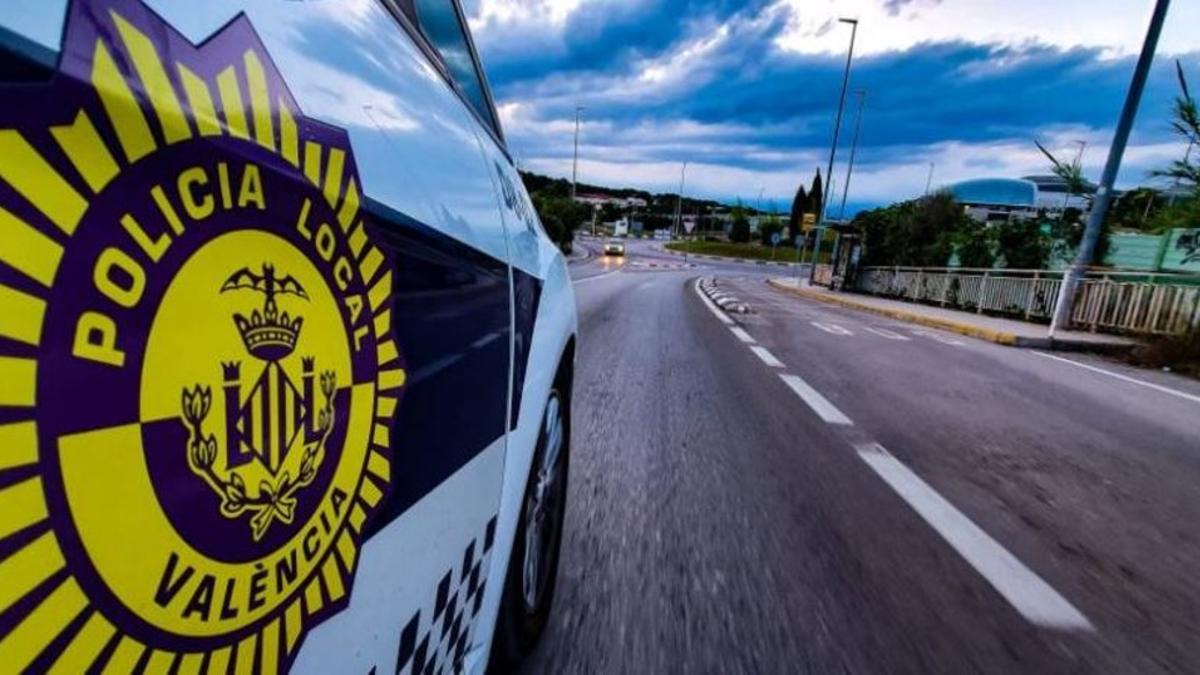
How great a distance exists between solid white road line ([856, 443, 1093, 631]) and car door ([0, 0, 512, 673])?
2220 mm

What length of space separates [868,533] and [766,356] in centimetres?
505

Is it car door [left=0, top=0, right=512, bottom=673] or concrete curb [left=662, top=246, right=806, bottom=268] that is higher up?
car door [left=0, top=0, right=512, bottom=673]

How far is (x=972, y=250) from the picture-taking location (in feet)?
75.2

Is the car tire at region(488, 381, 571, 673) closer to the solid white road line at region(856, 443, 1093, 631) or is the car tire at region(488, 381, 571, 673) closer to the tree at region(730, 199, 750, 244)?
the solid white road line at region(856, 443, 1093, 631)

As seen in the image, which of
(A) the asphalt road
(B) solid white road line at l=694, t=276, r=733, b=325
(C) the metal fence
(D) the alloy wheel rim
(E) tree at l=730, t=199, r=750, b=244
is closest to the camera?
(D) the alloy wheel rim

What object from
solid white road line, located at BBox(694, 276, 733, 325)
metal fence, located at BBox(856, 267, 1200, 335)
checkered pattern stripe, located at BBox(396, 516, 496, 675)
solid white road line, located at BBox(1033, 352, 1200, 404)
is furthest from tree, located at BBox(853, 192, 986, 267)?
checkered pattern stripe, located at BBox(396, 516, 496, 675)

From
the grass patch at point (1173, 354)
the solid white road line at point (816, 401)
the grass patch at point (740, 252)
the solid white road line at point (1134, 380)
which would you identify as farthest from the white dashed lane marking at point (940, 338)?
the grass patch at point (740, 252)

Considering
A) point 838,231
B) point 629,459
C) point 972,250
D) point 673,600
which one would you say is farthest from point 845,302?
point 673,600

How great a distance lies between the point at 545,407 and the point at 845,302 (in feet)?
70.5

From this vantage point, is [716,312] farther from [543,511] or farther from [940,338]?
[543,511]

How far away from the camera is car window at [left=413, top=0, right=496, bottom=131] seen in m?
1.68

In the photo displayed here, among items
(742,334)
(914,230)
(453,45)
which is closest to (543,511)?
(453,45)

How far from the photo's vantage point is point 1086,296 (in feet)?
47.0

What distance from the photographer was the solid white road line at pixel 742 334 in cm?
924
